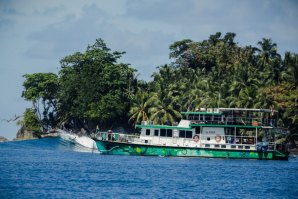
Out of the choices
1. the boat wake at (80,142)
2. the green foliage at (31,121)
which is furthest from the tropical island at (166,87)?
the boat wake at (80,142)

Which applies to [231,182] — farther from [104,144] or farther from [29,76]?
[29,76]

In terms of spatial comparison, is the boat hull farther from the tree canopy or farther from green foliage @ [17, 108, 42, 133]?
green foliage @ [17, 108, 42, 133]

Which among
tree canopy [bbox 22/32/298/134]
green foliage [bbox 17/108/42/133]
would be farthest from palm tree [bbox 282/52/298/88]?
green foliage [bbox 17/108/42/133]

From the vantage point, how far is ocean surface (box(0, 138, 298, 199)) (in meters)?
44.6

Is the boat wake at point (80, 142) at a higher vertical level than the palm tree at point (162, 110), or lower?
lower

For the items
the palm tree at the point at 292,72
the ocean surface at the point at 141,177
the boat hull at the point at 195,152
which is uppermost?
the palm tree at the point at 292,72

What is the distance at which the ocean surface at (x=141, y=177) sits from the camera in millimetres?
44625

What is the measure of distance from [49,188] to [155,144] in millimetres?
26274

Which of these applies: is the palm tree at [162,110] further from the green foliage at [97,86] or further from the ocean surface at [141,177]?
the ocean surface at [141,177]

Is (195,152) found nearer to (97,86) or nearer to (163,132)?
(163,132)

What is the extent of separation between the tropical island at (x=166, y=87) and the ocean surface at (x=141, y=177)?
15.2m

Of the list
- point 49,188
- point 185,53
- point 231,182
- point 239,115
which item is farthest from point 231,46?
point 49,188

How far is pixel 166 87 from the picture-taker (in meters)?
92.8

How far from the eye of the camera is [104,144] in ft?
239
